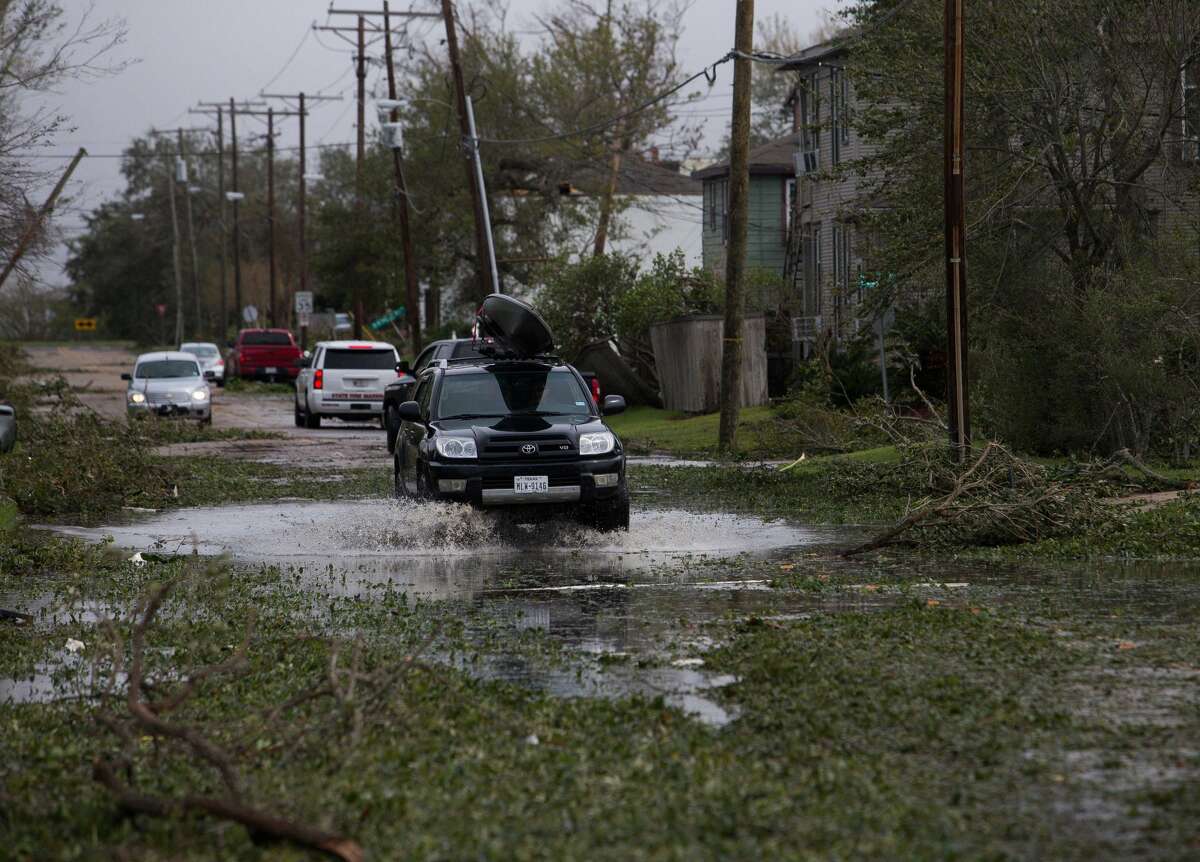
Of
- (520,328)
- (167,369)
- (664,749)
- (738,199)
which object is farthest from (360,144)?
(664,749)

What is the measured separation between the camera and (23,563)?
551 inches

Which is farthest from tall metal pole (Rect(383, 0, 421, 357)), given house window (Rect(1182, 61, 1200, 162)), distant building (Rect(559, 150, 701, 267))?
house window (Rect(1182, 61, 1200, 162))

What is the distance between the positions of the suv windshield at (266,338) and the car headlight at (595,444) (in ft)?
152

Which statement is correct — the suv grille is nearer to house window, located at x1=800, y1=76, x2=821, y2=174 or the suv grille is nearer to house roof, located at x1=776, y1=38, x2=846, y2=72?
house roof, located at x1=776, y1=38, x2=846, y2=72

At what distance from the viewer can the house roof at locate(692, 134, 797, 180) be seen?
177 ft

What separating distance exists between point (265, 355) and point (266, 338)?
922 mm

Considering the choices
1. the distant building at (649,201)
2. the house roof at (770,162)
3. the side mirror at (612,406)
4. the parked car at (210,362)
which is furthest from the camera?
the distant building at (649,201)

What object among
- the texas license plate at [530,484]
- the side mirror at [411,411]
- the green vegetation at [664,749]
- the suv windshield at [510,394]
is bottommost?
the green vegetation at [664,749]

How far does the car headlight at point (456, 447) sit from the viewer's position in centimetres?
1523

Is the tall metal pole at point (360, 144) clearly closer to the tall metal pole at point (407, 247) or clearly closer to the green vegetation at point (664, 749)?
the tall metal pole at point (407, 247)

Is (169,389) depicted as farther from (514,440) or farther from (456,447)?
(514,440)

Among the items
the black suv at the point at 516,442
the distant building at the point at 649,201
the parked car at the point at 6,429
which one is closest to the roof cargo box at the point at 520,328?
the black suv at the point at 516,442

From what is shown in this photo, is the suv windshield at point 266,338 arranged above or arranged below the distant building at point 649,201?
below

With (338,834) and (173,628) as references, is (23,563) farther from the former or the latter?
(338,834)
